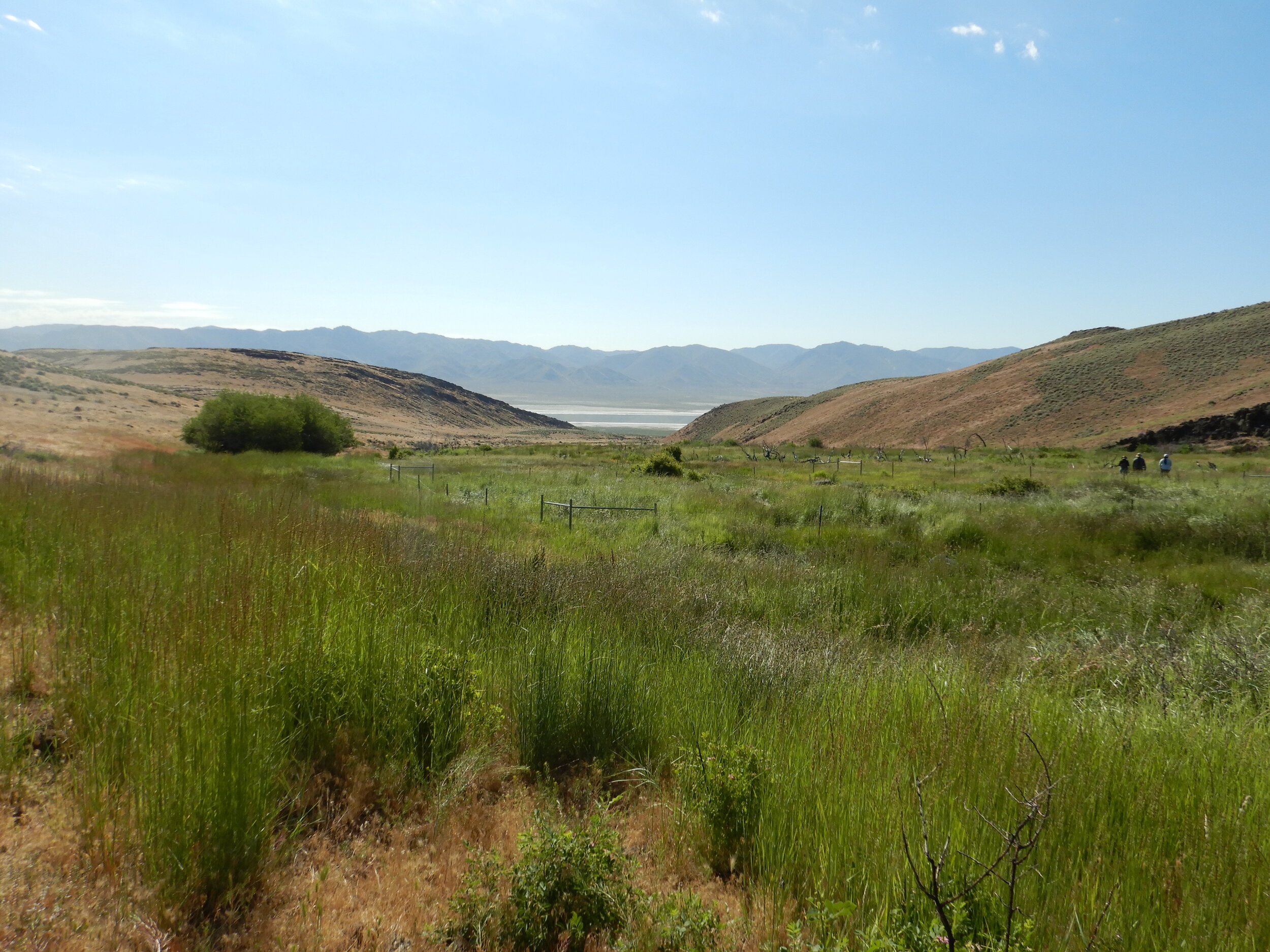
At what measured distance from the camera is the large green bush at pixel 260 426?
35.3 m

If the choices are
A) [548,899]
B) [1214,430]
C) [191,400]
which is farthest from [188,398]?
[1214,430]

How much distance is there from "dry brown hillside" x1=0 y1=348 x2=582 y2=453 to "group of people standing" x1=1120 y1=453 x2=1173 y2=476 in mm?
41258

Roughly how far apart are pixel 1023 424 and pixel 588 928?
217ft

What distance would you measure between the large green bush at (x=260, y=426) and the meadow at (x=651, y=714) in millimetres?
30422

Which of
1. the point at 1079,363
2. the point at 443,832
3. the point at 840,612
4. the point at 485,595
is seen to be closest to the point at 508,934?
the point at 443,832

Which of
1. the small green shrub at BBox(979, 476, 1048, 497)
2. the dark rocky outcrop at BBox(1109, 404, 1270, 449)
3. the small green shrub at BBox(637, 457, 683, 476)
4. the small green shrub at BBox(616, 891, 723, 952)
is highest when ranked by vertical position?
the dark rocky outcrop at BBox(1109, 404, 1270, 449)

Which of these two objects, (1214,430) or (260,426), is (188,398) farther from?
(1214,430)

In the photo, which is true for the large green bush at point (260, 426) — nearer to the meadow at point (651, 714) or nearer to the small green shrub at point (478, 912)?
the meadow at point (651, 714)

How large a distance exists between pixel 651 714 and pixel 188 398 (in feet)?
274

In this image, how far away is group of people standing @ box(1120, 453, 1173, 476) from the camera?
2613 centimetres

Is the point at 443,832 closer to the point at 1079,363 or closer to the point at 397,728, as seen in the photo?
the point at 397,728

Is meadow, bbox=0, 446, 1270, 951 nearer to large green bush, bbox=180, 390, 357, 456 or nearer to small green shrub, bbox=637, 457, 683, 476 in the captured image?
small green shrub, bbox=637, 457, 683, 476

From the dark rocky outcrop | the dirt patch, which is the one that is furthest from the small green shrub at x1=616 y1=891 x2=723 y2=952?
the dark rocky outcrop

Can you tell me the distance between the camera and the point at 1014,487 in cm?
2303
